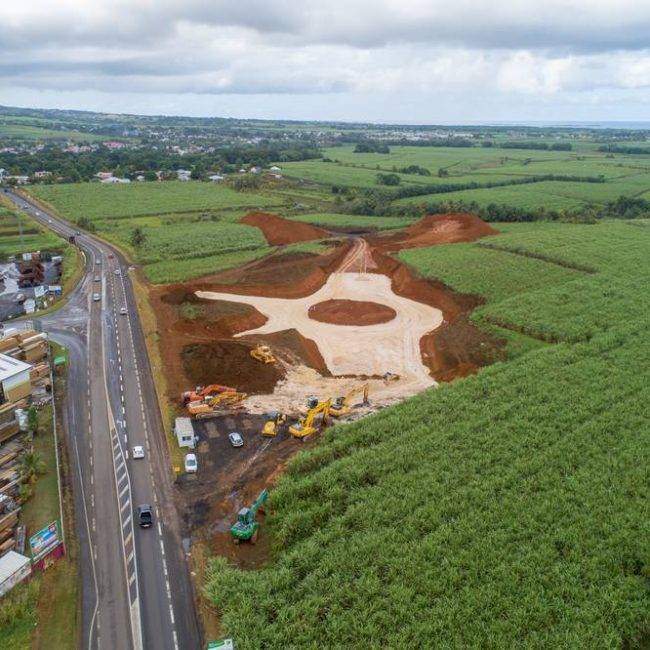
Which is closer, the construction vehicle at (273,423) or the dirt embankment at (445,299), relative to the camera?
the construction vehicle at (273,423)

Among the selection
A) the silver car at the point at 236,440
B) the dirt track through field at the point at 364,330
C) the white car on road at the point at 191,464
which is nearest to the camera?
the white car on road at the point at 191,464

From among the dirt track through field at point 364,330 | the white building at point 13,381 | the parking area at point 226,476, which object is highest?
the white building at point 13,381

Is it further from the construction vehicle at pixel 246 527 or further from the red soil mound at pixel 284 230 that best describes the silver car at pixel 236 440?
the red soil mound at pixel 284 230

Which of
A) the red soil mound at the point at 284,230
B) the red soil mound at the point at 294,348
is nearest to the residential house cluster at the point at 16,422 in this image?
the red soil mound at the point at 294,348

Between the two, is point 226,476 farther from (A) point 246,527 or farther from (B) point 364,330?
(B) point 364,330

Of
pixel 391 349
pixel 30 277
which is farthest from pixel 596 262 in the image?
pixel 30 277

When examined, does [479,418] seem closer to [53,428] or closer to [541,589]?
[541,589]

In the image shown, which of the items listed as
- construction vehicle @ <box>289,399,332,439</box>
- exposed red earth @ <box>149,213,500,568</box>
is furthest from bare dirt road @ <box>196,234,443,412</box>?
construction vehicle @ <box>289,399,332,439</box>
